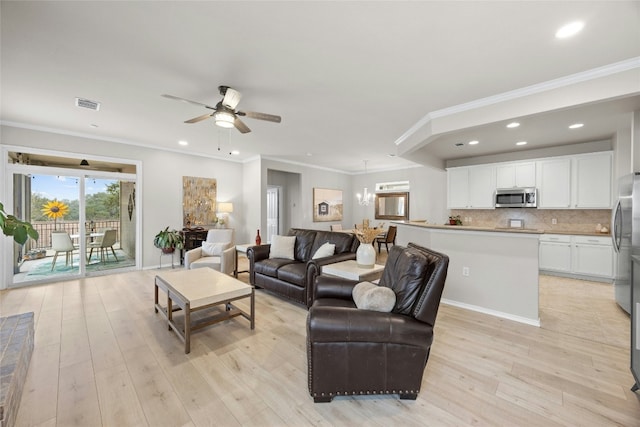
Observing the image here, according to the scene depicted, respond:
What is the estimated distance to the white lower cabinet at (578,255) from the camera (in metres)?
4.40

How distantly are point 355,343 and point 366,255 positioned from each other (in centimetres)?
145

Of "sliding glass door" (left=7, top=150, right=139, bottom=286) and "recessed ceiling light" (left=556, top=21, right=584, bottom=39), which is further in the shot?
"sliding glass door" (left=7, top=150, right=139, bottom=286)

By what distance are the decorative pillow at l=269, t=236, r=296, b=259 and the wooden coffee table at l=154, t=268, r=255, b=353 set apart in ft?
3.56

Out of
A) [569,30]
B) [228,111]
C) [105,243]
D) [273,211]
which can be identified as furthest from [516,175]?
[105,243]

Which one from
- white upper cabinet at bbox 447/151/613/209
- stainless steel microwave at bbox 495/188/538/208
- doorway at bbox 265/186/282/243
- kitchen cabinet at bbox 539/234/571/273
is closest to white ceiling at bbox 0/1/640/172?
white upper cabinet at bbox 447/151/613/209

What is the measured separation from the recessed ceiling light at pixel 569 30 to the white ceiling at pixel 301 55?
2.1 inches

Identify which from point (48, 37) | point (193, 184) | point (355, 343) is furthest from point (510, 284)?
point (193, 184)

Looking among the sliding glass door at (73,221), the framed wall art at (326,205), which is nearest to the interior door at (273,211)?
the framed wall art at (326,205)

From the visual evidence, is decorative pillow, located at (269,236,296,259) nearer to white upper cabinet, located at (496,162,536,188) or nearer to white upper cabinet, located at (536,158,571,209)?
white upper cabinet, located at (496,162,536,188)

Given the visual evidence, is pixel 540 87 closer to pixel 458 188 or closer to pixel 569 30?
pixel 569 30

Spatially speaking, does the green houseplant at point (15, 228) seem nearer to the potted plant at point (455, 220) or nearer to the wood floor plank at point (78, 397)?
the wood floor plank at point (78, 397)

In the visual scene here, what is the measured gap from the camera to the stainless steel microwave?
5.14 m

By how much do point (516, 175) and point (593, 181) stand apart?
113cm

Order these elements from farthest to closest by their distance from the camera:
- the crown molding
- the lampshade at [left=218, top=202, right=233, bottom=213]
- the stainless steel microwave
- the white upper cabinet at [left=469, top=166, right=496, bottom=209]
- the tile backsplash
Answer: the lampshade at [left=218, top=202, right=233, bottom=213] → the white upper cabinet at [left=469, top=166, right=496, bottom=209] → the stainless steel microwave → the tile backsplash → the crown molding
